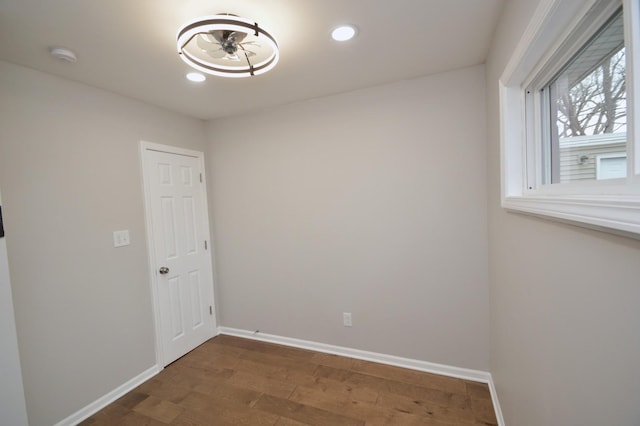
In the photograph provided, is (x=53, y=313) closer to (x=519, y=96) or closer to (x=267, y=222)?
(x=267, y=222)

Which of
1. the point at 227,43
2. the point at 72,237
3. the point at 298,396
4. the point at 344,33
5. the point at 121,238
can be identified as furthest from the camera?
the point at 121,238

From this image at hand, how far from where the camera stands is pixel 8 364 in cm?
151

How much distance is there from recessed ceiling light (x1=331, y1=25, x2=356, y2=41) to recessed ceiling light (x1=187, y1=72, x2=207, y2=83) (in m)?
1.10

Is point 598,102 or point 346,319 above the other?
point 598,102

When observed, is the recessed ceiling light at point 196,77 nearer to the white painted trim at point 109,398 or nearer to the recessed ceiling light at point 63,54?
the recessed ceiling light at point 63,54

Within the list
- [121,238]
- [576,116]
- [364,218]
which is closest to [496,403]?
[364,218]

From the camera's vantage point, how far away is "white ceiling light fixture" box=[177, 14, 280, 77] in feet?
4.14

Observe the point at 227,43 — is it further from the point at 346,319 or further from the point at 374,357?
the point at 374,357

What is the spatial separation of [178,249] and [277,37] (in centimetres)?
223

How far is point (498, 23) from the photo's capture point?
1563 mm

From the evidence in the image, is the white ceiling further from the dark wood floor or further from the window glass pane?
the dark wood floor

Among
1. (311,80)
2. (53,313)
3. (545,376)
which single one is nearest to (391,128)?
(311,80)

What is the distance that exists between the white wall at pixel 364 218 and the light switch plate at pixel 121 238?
99 cm

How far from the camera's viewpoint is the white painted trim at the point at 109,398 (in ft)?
6.41
